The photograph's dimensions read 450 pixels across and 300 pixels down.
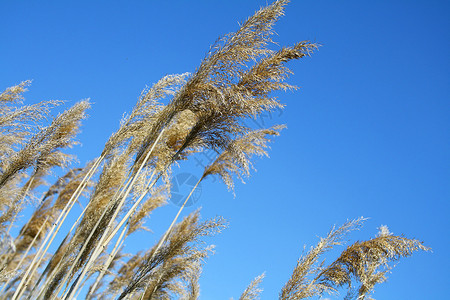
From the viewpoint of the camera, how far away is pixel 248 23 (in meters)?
3.28

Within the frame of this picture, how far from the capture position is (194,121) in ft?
11.8

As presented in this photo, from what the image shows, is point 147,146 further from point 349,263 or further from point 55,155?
point 349,263

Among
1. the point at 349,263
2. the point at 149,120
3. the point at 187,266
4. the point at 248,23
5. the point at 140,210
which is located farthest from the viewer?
the point at 140,210

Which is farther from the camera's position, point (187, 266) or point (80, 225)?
point (187, 266)

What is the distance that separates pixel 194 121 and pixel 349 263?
2.17m

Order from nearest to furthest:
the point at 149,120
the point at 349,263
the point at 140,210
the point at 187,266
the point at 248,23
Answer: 1. the point at 248,23
2. the point at 349,263
3. the point at 149,120
4. the point at 187,266
5. the point at 140,210

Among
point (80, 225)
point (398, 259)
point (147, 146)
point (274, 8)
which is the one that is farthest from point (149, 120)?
point (398, 259)

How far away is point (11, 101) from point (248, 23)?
2.89 m

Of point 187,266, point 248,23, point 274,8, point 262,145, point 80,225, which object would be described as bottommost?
point 80,225

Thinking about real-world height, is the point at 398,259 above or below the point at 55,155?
above

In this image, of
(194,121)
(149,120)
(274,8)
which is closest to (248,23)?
(274,8)

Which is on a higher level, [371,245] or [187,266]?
[371,245]

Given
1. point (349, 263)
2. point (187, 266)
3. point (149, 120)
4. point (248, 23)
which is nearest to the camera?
point (248, 23)

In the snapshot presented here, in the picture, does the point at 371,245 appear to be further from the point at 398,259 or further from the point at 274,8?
the point at 274,8
